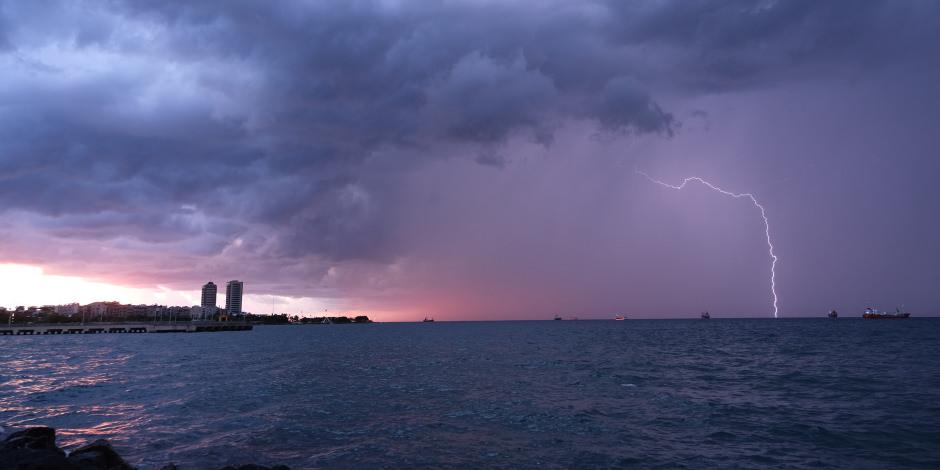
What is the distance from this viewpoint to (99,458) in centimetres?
2156

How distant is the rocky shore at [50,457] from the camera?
18562 mm

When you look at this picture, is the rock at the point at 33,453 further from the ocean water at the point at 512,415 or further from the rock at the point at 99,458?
the ocean water at the point at 512,415

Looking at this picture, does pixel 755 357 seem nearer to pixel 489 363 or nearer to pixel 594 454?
pixel 489 363

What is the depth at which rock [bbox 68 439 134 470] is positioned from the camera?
67.9 ft

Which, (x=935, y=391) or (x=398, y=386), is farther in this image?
(x=398, y=386)

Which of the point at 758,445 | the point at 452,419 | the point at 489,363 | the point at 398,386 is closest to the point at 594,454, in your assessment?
the point at 758,445

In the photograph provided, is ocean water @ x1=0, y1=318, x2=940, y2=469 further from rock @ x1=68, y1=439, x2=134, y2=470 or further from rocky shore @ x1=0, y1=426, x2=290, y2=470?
rocky shore @ x1=0, y1=426, x2=290, y2=470

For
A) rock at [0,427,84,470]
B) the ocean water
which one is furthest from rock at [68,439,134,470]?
the ocean water

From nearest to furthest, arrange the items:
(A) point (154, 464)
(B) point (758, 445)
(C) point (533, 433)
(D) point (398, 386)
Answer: (A) point (154, 464) < (B) point (758, 445) < (C) point (533, 433) < (D) point (398, 386)

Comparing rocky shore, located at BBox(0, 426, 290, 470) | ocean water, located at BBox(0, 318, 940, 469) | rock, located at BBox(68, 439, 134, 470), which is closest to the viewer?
rocky shore, located at BBox(0, 426, 290, 470)

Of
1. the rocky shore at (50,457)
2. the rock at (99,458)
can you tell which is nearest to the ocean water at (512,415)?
the rock at (99,458)

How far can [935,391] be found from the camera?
3981cm

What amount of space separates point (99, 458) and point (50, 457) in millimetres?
1963

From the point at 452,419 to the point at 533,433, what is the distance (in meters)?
6.28
